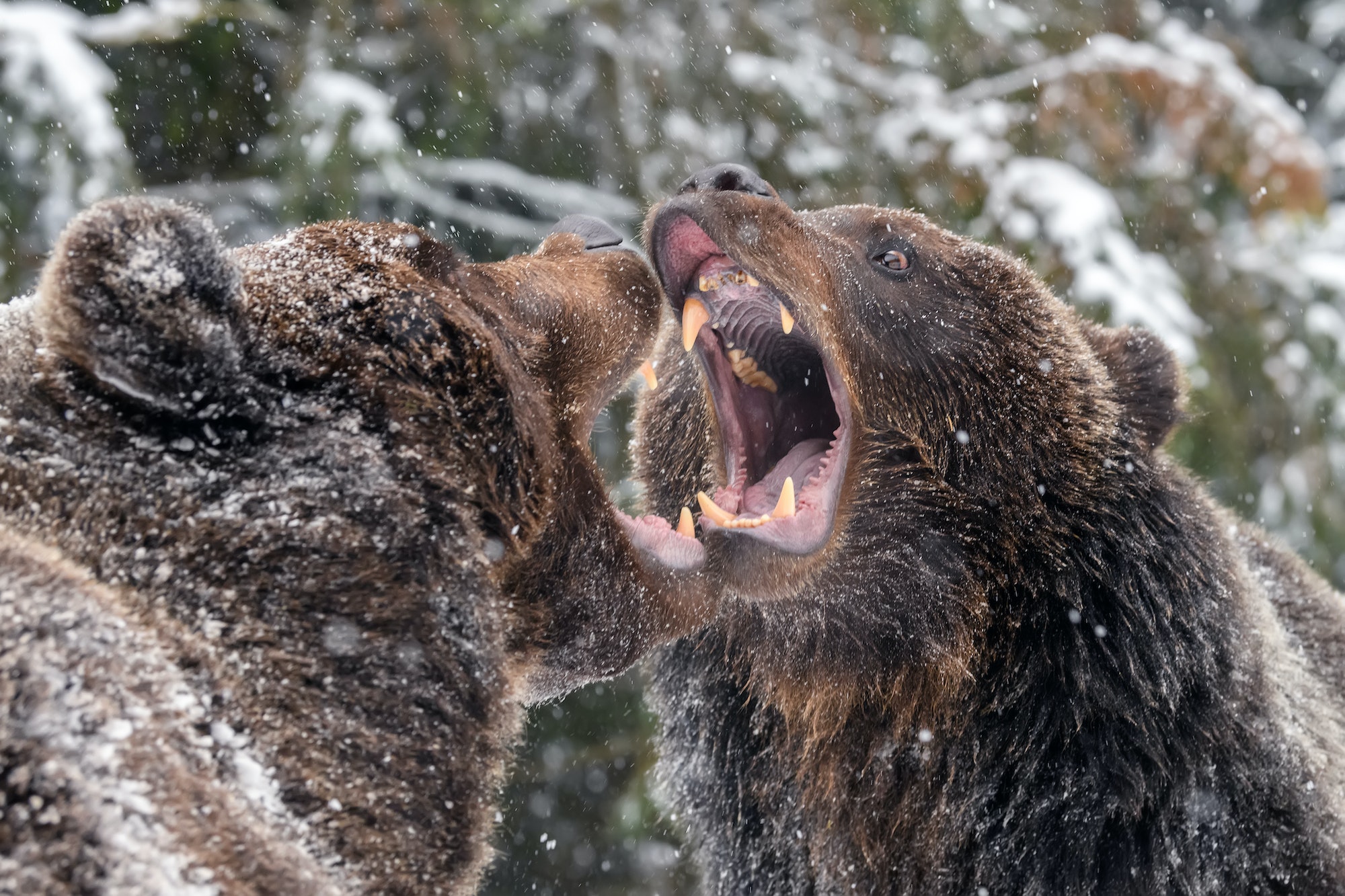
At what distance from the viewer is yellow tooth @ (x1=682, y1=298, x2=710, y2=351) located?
2705 mm

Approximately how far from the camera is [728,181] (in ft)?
8.66

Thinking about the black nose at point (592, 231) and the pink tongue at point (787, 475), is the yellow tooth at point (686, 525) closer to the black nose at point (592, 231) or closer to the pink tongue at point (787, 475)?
the pink tongue at point (787, 475)

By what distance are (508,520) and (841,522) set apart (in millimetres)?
918

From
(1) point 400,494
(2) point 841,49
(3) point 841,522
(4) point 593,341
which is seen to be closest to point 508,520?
(1) point 400,494

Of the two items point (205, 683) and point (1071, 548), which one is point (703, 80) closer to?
point (1071, 548)

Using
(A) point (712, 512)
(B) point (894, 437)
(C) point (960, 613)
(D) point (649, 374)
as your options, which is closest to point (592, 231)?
(D) point (649, 374)

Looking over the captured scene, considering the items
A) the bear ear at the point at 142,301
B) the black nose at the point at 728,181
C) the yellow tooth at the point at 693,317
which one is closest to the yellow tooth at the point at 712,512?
the yellow tooth at the point at 693,317

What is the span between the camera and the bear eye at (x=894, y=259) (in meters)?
2.76

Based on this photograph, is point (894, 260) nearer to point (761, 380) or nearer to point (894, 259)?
point (894, 259)

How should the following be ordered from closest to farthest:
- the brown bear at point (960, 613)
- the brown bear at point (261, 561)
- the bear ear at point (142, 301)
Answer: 1. the brown bear at point (261, 561)
2. the bear ear at point (142, 301)
3. the brown bear at point (960, 613)

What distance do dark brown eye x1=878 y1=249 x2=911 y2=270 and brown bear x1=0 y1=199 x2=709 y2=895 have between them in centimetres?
110

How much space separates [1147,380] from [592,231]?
132 centimetres

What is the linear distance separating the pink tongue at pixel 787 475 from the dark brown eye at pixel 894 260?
44 centimetres

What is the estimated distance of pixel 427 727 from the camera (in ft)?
5.51
